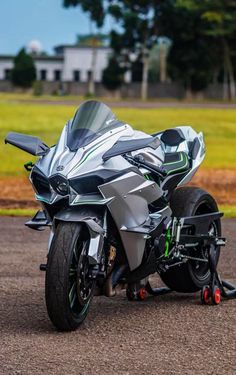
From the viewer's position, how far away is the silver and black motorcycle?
5820mm

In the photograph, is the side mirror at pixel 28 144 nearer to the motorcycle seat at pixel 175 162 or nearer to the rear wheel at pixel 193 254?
the motorcycle seat at pixel 175 162

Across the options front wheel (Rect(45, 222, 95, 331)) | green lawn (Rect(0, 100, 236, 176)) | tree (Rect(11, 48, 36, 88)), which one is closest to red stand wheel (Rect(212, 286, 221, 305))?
front wheel (Rect(45, 222, 95, 331))

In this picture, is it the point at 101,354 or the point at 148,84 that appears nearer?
the point at 101,354

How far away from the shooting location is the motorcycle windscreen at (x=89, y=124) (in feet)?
20.2

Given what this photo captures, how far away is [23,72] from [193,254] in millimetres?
96216

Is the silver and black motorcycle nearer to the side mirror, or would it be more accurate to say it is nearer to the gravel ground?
the side mirror

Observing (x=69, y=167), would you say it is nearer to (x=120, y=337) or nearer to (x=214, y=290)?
(x=120, y=337)

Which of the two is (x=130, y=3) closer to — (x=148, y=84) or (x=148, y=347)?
(x=148, y=84)

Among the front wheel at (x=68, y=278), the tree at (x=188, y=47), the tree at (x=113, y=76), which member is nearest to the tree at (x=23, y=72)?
the tree at (x=113, y=76)

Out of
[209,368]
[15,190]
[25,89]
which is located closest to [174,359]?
[209,368]

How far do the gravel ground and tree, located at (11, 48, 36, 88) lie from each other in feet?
312

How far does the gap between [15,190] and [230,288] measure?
34.4 ft

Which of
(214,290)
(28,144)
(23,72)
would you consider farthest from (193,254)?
(23,72)

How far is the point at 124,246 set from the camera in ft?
20.2
